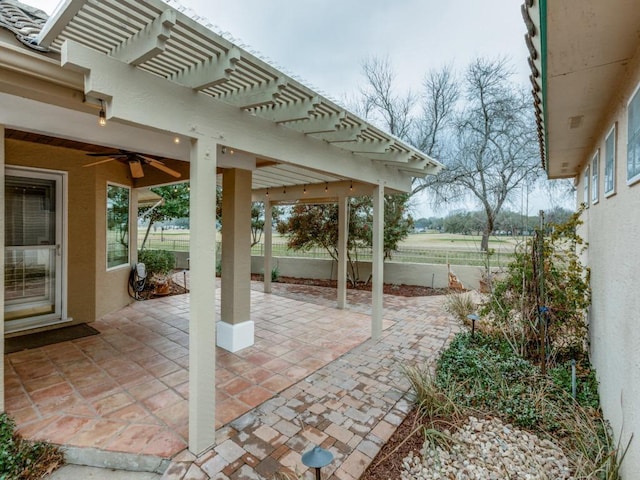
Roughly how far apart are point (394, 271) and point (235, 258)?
7221 millimetres

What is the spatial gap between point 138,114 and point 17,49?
778 mm

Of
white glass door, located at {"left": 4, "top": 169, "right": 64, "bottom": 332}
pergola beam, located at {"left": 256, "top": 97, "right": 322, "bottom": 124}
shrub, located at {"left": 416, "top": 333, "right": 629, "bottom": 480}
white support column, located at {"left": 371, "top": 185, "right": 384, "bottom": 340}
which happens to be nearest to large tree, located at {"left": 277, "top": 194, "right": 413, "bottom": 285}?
white support column, located at {"left": 371, "top": 185, "right": 384, "bottom": 340}

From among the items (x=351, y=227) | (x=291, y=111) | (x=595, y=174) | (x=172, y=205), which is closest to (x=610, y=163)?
(x=595, y=174)

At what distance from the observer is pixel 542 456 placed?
8.91ft

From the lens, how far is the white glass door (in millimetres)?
4918

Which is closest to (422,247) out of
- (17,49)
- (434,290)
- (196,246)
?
(434,290)

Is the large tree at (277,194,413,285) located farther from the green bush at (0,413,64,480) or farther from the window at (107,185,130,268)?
the green bush at (0,413,64,480)

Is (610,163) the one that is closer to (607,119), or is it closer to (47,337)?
(607,119)

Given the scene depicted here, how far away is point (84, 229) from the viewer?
226 inches

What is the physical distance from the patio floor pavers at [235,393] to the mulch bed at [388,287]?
347cm

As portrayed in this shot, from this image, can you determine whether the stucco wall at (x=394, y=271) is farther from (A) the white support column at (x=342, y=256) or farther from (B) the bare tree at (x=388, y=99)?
(B) the bare tree at (x=388, y=99)

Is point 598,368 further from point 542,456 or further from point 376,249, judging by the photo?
point 376,249

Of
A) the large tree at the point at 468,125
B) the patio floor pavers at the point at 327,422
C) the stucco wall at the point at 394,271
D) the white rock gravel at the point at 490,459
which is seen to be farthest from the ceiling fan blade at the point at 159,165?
the large tree at the point at 468,125

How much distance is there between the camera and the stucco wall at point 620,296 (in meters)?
2.17
